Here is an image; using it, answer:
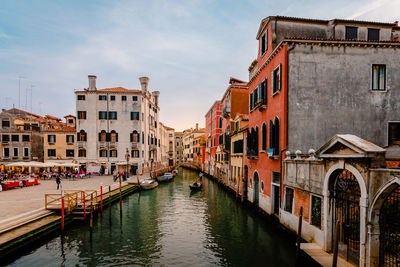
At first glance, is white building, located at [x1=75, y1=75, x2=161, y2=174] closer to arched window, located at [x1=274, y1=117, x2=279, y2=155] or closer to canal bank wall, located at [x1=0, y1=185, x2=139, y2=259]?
canal bank wall, located at [x1=0, y1=185, x2=139, y2=259]

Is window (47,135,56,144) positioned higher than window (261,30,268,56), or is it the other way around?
window (261,30,268,56)

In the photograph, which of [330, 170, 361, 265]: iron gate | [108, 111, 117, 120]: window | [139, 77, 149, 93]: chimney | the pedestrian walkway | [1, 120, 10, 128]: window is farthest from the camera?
[139, 77, 149, 93]: chimney

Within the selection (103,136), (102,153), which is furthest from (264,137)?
(102,153)

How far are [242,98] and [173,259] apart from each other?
2372 centimetres

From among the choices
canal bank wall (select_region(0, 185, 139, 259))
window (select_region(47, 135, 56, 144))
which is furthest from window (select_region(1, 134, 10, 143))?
canal bank wall (select_region(0, 185, 139, 259))

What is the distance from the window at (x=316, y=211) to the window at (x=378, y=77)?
742cm

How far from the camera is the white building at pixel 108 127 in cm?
3500

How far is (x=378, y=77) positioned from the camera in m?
13.1

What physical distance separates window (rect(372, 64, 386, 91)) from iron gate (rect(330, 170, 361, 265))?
6817 millimetres

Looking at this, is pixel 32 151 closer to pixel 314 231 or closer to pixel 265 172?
pixel 265 172

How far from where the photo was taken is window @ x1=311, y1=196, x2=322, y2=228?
9.76 metres

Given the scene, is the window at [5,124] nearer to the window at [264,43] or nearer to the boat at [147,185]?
the boat at [147,185]

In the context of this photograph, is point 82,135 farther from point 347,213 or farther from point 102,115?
point 347,213

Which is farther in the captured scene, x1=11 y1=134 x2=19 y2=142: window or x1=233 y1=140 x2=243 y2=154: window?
x1=11 y1=134 x2=19 y2=142: window
